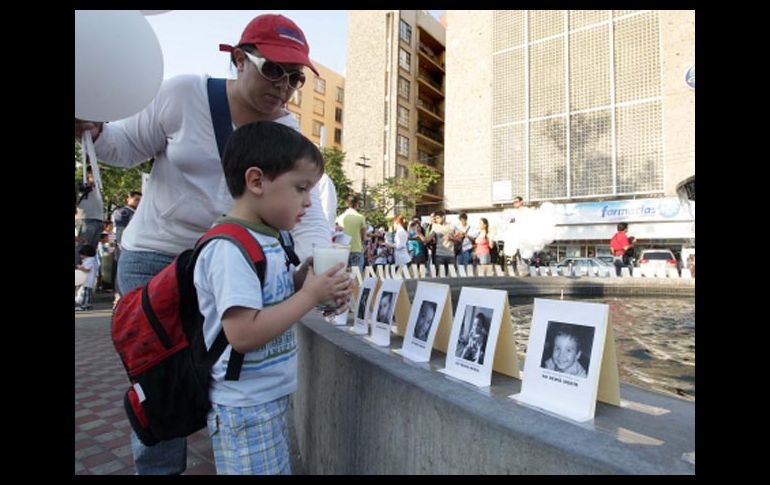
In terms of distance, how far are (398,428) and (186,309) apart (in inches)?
29.4

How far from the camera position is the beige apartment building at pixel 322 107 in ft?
137

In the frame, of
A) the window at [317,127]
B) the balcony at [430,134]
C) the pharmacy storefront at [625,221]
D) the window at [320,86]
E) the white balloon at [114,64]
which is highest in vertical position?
the window at [320,86]

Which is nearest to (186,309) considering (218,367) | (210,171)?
(218,367)

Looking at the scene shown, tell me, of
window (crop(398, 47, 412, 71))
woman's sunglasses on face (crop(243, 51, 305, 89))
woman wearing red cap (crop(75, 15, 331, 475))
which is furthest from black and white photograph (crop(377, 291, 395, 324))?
window (crop(398, 47, 412, 71))

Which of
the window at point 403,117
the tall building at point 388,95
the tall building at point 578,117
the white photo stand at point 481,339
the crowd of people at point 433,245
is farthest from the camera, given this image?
the window at point 403,117

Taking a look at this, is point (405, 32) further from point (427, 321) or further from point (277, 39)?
point (427, 321)

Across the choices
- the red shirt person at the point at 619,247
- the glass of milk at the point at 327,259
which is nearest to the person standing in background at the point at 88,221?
the glass of milk at the point at 327,259

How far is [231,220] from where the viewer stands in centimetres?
135

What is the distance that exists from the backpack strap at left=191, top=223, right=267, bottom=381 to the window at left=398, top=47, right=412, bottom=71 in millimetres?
38489

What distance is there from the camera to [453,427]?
1230mm

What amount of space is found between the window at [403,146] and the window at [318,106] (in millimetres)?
10553

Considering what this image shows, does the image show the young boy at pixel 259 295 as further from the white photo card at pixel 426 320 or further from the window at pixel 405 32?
the window at pixel 405 32
